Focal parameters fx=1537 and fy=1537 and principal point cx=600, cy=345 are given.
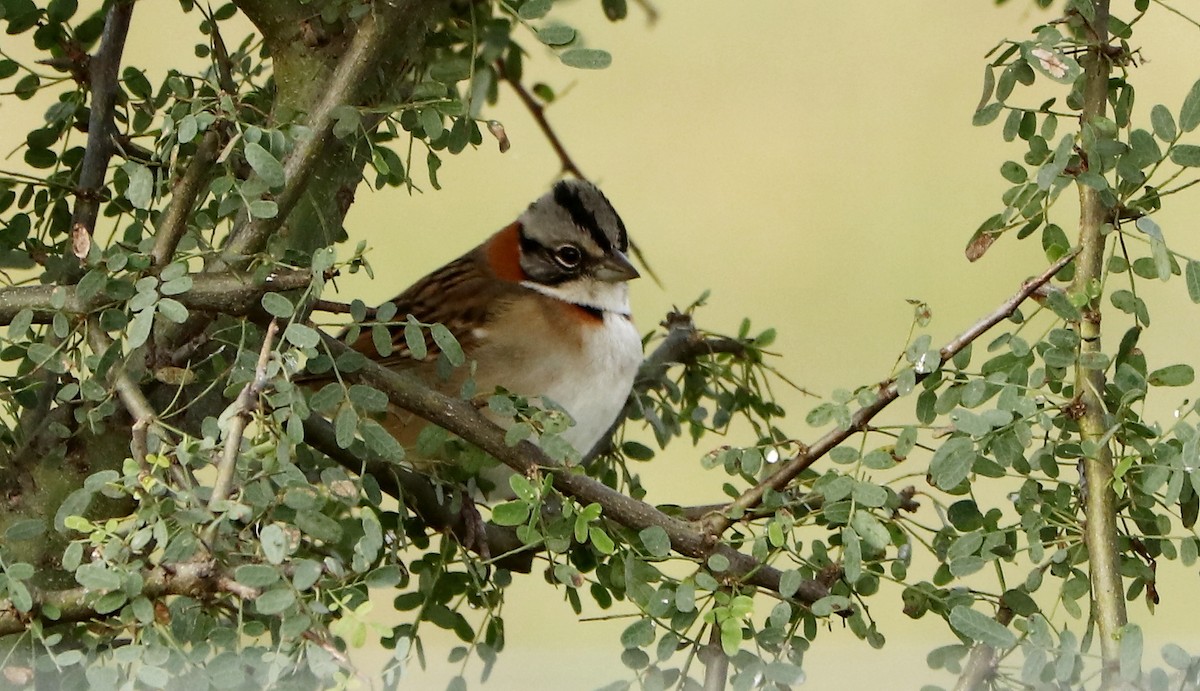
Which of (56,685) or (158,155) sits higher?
(158,155)

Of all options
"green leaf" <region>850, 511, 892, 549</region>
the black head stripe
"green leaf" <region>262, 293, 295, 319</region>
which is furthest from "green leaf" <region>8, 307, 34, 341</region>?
the black head stripe

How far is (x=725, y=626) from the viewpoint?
872mm

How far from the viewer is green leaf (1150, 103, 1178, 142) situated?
0.94 m

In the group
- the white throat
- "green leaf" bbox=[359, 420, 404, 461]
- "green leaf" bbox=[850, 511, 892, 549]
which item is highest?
the white throat

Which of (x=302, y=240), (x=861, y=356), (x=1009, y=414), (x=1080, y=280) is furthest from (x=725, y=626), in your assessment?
(x=861, y=356)

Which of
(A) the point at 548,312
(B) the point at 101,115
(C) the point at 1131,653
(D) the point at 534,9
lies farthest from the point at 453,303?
(C) the point at 1131,653

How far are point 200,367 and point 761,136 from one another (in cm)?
288

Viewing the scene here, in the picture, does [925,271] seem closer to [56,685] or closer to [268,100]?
[268,100]

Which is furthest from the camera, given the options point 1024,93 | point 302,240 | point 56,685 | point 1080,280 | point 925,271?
point 925,271

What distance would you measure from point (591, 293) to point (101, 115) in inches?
29.1

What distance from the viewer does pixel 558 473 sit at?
0.94 meters

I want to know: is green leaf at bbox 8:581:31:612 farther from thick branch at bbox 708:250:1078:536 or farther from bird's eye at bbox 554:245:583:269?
bird's eye at bbox 554:245:583:269

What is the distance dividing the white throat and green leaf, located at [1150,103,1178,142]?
0.81 metres

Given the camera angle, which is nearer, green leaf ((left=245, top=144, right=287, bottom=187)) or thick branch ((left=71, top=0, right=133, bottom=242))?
green leaf ((left=245, top=144, right=287, bottom=187))
